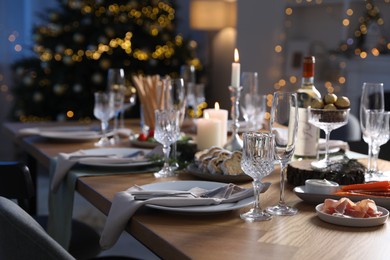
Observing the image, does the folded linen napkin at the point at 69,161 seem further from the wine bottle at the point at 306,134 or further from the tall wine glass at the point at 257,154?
the tall wine glass at the point at 257,154

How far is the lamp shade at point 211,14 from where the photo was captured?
18.4 feet

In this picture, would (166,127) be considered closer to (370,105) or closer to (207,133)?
(207,133)

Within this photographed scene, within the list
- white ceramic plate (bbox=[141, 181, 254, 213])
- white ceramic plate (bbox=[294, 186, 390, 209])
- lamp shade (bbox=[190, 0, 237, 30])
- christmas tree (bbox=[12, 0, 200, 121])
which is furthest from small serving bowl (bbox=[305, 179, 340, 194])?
lamp shade (bbox=[190, 0, 237, 30])

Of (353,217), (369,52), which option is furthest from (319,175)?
(369,52)

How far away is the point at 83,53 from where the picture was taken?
512 cm

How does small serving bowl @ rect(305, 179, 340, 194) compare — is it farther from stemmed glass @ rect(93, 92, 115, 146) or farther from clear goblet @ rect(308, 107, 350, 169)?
stemmed glass @ rect(93, 92, 115, 146)

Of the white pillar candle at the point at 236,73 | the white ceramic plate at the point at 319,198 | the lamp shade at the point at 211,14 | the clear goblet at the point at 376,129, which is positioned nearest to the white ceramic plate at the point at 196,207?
the white ceramic plate at the point at 319,198

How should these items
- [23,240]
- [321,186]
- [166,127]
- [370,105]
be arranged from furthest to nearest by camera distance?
[370,105], [166,127], [321,186], [23,240]

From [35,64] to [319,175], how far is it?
12.9 ft

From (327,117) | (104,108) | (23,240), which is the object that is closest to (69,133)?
(104,108)

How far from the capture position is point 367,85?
1950mm

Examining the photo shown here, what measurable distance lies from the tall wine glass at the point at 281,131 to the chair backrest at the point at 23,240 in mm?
576

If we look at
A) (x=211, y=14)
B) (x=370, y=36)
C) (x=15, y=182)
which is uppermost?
(x=211, y=14)

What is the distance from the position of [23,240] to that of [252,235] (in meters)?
0.45
